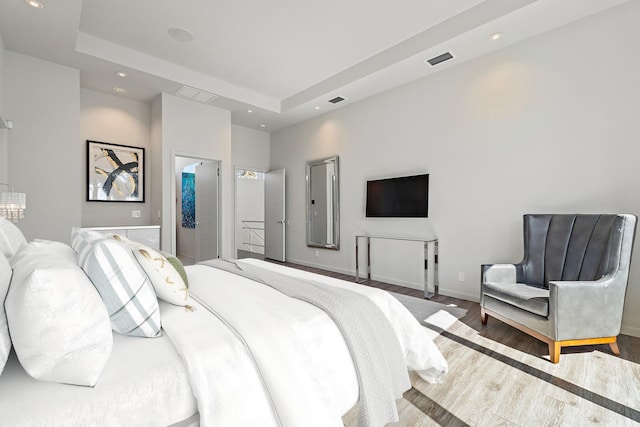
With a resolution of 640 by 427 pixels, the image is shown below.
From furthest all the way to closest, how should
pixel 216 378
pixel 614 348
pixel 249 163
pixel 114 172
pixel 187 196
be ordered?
pixel 187 196 → pixel 249 163 → pixel 114 172 → pixel 614 348 → pixel 216 378

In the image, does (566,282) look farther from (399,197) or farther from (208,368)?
(208,368)

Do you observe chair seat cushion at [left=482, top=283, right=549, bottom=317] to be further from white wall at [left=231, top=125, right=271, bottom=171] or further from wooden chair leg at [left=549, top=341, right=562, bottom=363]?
white wall at [left=231, top=125, right=271, bottom=171]

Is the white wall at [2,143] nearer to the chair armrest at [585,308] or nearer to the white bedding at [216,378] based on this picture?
the white bedding at [216,378]

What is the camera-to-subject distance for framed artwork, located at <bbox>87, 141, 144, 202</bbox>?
13.9 feet

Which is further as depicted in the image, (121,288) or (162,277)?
(162,277)

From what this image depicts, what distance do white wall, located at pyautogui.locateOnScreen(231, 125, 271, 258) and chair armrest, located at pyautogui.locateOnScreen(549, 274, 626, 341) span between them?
17.6ft

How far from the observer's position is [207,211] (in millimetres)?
5547

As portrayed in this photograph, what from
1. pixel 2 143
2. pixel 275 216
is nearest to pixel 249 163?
pixel 275 216

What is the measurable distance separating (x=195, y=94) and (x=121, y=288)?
413 cm

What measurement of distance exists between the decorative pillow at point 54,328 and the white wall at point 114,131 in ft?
13.4

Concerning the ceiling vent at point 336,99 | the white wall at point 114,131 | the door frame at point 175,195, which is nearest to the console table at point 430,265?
the ceiling vent at point 336,99

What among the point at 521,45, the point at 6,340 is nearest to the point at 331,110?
the point at 521,45

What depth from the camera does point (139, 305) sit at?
3.80 ft

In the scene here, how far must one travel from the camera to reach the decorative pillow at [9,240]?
134cm
